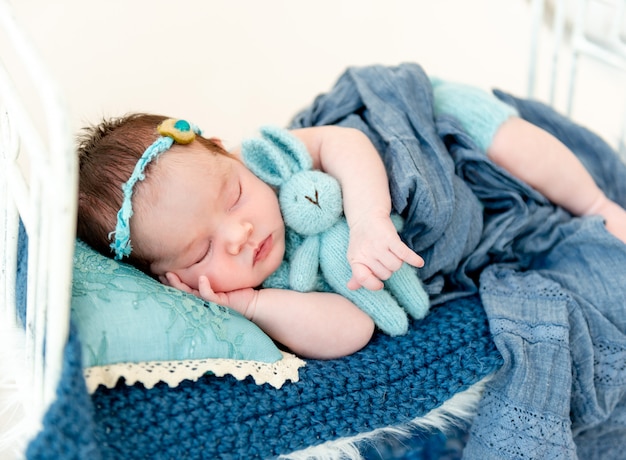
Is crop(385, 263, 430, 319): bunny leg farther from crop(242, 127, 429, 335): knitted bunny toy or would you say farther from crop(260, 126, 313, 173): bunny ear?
crop(260, 126, 313, 173): bunny ear

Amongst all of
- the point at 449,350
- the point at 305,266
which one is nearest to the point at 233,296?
the point at 305,266

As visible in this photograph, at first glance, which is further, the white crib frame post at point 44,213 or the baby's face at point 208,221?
the baby's face at point 208,221

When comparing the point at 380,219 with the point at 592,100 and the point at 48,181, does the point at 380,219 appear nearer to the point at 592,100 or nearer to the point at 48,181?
the point at 48,181

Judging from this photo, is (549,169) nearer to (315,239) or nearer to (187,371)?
(315,239)

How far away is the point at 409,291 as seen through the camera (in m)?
1.07

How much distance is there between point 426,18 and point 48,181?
71.4 inches

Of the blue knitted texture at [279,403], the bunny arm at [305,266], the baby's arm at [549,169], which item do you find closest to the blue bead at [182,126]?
the bunny arm at [305,266]

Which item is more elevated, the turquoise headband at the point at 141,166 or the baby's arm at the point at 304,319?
the turquoise headband at the point at 141,166

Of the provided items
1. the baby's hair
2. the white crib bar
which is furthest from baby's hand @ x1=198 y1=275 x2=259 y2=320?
the white crib bar

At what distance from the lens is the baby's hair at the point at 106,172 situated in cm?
96

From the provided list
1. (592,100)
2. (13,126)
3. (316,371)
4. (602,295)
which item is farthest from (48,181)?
(592,100)

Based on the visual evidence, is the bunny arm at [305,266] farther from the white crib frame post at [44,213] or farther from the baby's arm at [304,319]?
the white crib frame post at [44,213]

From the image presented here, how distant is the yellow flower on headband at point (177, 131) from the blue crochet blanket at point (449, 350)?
33cm

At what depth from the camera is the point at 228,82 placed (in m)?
1.88
